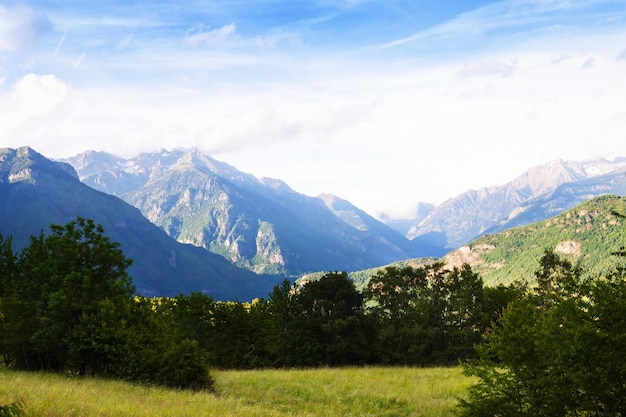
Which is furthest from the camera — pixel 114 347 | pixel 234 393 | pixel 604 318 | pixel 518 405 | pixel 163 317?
pixel 163 317

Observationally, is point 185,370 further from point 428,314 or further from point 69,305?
point 428,314

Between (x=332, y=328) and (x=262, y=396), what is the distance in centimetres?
2770

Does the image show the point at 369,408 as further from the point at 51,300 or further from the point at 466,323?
the point at 466,323

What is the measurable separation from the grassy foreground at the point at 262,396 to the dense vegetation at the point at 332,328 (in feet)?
10.9

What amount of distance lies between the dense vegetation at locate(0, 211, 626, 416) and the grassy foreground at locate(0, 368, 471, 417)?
3.31m

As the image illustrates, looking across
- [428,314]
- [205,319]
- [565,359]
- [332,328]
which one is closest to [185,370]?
[565,359]

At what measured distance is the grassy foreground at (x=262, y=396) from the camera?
53.6ft

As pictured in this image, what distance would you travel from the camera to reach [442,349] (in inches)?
2205

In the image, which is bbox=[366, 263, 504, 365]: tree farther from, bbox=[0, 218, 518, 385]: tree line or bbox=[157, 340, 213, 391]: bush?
bbox=[157, 340, 213, 391]: bush

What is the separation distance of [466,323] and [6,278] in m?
50.4

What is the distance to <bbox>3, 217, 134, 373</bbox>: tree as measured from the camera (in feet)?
97.9

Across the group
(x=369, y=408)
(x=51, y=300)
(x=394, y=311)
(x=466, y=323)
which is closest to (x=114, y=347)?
(x=51, y=300)

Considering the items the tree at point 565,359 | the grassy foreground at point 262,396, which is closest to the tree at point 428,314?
the grassy foreground at point 262,396

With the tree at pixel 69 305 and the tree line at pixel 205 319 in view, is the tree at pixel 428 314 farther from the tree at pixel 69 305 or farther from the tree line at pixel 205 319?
the tree at pixel 69 305
